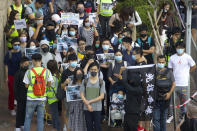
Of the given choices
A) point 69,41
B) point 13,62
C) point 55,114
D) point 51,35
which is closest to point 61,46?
point 69,41

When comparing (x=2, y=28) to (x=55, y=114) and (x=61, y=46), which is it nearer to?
(x=61, y=46)

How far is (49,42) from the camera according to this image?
1288 cm

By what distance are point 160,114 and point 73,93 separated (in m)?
2.12

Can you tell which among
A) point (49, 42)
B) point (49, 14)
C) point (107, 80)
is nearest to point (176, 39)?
point (107, 80)

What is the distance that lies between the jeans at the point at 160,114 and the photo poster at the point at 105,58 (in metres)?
1.80

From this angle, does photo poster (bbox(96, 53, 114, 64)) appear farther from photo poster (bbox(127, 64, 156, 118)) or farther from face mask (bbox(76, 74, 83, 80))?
photo poster (bbox(127, 64, 156, 118))

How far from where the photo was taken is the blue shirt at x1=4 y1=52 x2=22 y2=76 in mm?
11992

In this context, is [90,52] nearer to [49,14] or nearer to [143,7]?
[49,14]

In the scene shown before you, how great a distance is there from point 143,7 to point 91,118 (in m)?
7.82

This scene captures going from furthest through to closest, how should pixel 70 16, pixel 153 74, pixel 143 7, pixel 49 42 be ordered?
pixel 143 7 → pixel 70 16 → pixel 49 42 → pixel 153 74

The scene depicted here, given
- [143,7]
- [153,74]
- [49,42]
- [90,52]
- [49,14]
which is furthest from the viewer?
[143,7]

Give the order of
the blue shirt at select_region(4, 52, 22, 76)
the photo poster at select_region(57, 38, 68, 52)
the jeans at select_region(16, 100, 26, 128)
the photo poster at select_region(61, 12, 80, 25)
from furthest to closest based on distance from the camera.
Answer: the photo poster at select_region(61, 12, 80, 25) < the photo poster at select_region(57, 38, 68, 52) < the blue shirt at select_region(4, 52, 22, 76) < the jeans at select_region(16, 100, 26, 128)

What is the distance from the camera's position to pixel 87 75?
10680 millimetres

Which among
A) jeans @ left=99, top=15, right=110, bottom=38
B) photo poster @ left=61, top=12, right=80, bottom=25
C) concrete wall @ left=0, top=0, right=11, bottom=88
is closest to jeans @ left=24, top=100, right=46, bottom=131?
photo poster @ left=61, top=12, right=80, bottom=25
